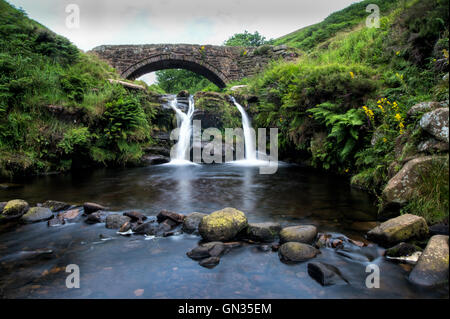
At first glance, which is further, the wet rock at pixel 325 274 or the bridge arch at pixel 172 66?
the bridge arch at pixel 172 66

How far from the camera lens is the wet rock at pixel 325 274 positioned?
244 centimetres

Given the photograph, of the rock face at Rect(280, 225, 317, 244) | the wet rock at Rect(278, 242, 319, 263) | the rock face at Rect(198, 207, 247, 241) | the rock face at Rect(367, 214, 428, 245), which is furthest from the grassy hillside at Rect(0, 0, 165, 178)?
the rock face at Rect(367, 214, 428, 245)

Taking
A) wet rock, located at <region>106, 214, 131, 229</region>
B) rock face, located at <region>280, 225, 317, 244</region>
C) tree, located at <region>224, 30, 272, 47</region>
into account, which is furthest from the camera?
tree, located at <region>224, 30, 272, 47</region>

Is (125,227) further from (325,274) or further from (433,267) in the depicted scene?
(433,267)

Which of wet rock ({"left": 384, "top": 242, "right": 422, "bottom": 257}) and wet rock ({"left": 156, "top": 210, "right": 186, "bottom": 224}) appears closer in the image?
wet rock ({"left": 384, "top": 242, "right": 422, "bottom": 257})

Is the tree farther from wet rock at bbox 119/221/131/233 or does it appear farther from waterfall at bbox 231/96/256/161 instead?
wet rock at bbox 119/221/131/233

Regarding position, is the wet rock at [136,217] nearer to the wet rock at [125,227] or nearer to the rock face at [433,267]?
the wet rock at [125,227]

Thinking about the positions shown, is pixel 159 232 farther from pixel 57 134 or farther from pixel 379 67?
pixel 379 67

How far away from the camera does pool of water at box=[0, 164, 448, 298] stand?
92.7 inches

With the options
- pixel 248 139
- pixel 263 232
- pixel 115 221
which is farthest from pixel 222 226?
pixel 248 139

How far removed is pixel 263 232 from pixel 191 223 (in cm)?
103

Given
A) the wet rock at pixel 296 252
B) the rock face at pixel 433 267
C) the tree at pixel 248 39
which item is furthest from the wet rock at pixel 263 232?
the tree at pixel 248 39

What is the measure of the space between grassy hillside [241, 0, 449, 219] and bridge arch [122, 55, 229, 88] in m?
11.7

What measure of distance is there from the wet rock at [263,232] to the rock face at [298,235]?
0.41ft
